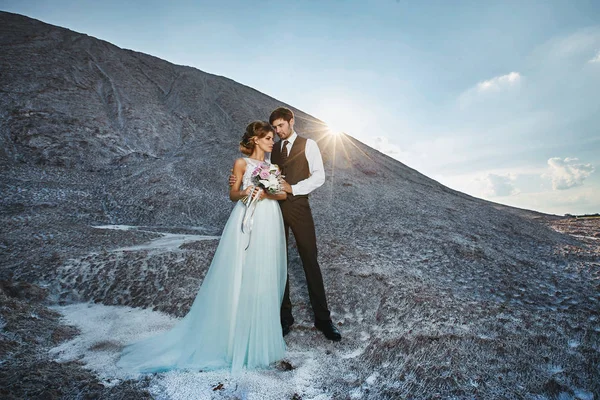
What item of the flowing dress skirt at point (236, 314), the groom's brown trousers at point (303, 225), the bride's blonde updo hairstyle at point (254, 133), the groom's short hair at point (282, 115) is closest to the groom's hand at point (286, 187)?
the groom's brown trousers at point (303, 225)

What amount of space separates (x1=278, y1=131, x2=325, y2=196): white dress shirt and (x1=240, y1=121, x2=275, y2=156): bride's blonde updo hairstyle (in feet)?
1.21

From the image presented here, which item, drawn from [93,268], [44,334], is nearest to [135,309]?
[44,334]

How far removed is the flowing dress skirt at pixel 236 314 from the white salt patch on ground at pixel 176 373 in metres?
0.14

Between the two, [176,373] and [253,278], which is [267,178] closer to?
[253,278]

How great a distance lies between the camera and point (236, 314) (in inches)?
159

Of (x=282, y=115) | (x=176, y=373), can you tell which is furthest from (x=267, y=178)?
(x=176, y=373)

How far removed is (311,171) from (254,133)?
3.31ft

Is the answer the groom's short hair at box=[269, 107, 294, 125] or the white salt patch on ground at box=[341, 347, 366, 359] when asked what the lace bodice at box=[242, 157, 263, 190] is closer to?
the groom's short hair at box=[269, 107, 294, 125]

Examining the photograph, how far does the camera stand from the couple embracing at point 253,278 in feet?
12.8

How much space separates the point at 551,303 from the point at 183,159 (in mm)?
17872

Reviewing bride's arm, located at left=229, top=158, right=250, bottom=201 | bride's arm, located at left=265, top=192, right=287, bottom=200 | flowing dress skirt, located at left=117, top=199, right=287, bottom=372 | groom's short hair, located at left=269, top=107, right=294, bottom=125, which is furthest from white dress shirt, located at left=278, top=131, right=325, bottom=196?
bride's arm, located at left=229, top=158, right=250, bottom=201

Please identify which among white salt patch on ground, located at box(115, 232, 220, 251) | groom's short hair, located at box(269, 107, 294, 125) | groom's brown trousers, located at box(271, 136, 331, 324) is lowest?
white salt patch on ground, located at box(115, 232, 220, 251)

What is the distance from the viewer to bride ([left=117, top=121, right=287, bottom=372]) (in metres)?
3.85

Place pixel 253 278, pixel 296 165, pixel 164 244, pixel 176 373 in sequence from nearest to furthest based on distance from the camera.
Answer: pixel 176 373
pixel 253 278
pixel 296 165
pixel 164 244
